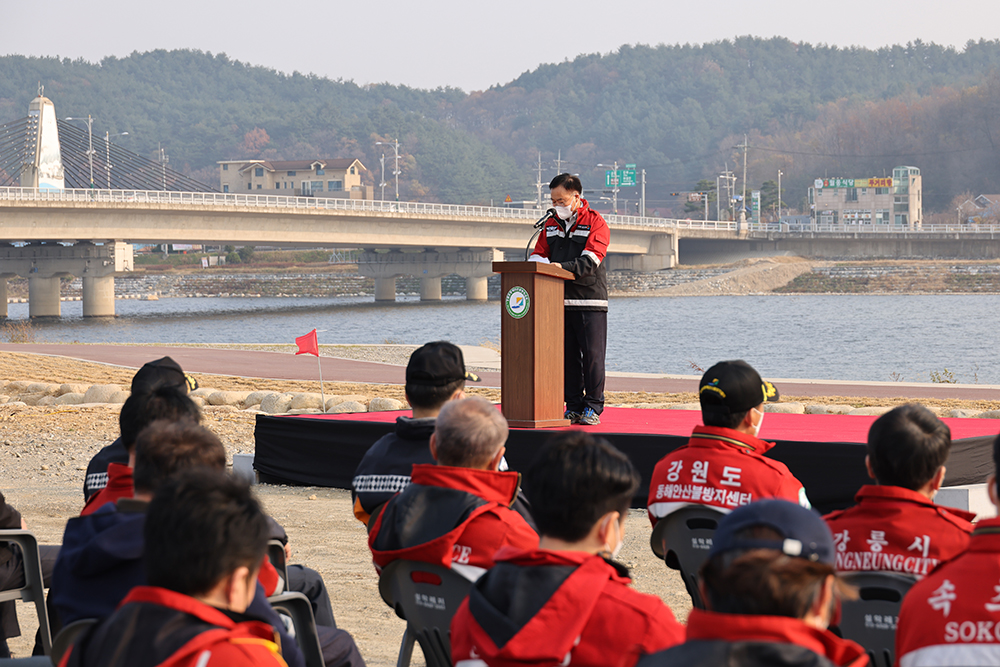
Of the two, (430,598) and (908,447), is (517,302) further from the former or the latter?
(908,447)

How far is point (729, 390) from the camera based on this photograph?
167 inches

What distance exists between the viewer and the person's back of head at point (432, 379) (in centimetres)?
440

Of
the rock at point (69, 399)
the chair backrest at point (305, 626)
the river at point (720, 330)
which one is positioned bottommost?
the river at point (720, 330)

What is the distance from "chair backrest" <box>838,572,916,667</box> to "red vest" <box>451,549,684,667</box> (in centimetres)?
93

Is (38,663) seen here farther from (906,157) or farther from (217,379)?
(906,157)

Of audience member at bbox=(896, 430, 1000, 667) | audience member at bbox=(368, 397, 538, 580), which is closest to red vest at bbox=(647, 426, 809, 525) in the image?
audience member at bbox=(368, 397, 538, 580)

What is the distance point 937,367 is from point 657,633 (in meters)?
28.3

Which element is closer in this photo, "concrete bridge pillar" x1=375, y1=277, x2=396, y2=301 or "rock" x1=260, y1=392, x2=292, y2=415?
"rock" x1=260, y1=392, x2=292, y2=415

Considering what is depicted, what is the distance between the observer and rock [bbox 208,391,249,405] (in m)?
15.9

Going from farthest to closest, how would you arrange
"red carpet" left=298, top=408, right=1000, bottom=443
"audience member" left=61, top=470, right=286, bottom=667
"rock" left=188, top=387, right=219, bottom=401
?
1. "rock" left=188, top=387, right=219, bottom=401
2. "red carpet" left=298, top=408, right=1000, bottom=443
3. "audience member" left=61, top=470, right=286, bottom=667

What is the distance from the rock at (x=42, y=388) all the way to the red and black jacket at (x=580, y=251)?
1123 centimetres

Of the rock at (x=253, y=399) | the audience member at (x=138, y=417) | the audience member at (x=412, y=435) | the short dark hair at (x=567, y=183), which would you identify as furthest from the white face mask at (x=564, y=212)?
the rock at (x=253, y=399)

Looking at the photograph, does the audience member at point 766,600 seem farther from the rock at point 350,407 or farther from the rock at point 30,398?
the rock at point 30,398

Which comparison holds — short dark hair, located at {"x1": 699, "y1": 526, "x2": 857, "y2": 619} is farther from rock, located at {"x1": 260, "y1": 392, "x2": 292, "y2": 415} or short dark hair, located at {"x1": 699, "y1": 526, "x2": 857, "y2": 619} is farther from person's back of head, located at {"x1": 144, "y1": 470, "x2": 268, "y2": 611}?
rock, located at {"x1": 260, "y1": 392, "x2": 292, "y2": 415}
